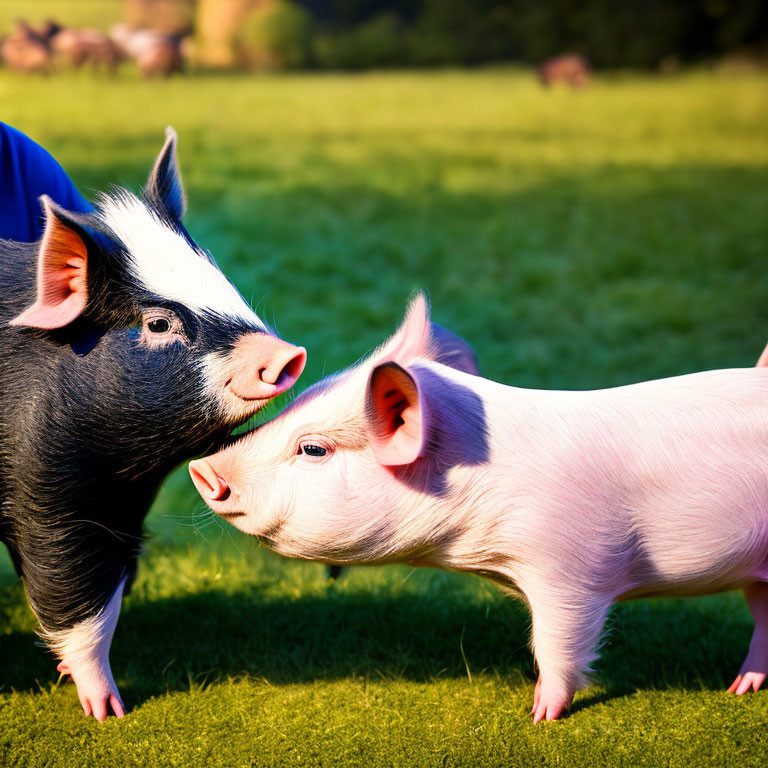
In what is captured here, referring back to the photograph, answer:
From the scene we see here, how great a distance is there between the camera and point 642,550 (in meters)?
2.53

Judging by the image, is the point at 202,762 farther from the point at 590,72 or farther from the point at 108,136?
the point at 590,72

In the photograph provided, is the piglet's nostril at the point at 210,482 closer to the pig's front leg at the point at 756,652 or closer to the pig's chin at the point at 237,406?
the pig's chin at the point at 237,406

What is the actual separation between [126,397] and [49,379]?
21 centimetres

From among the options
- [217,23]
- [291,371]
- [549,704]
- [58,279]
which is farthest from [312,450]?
[217,23]

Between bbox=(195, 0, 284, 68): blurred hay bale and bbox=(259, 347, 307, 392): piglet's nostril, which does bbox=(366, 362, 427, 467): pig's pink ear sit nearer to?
bbox=(259, 347, 307, 392): piglet's nostril

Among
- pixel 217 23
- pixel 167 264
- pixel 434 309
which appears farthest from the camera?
pixel 217 23

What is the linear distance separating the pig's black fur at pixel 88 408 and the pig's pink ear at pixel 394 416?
395 mm

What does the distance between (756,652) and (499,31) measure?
38.5ft

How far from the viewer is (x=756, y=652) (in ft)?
9.36

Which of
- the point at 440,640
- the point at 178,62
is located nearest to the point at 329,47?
the point at 178,62

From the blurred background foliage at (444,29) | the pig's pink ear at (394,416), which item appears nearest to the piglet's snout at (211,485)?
the pig's pink ear at (394,416)

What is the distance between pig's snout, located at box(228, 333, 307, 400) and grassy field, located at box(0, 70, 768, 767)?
594 mm

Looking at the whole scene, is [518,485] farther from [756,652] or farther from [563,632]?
[756,652]

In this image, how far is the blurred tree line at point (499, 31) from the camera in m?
12.4
